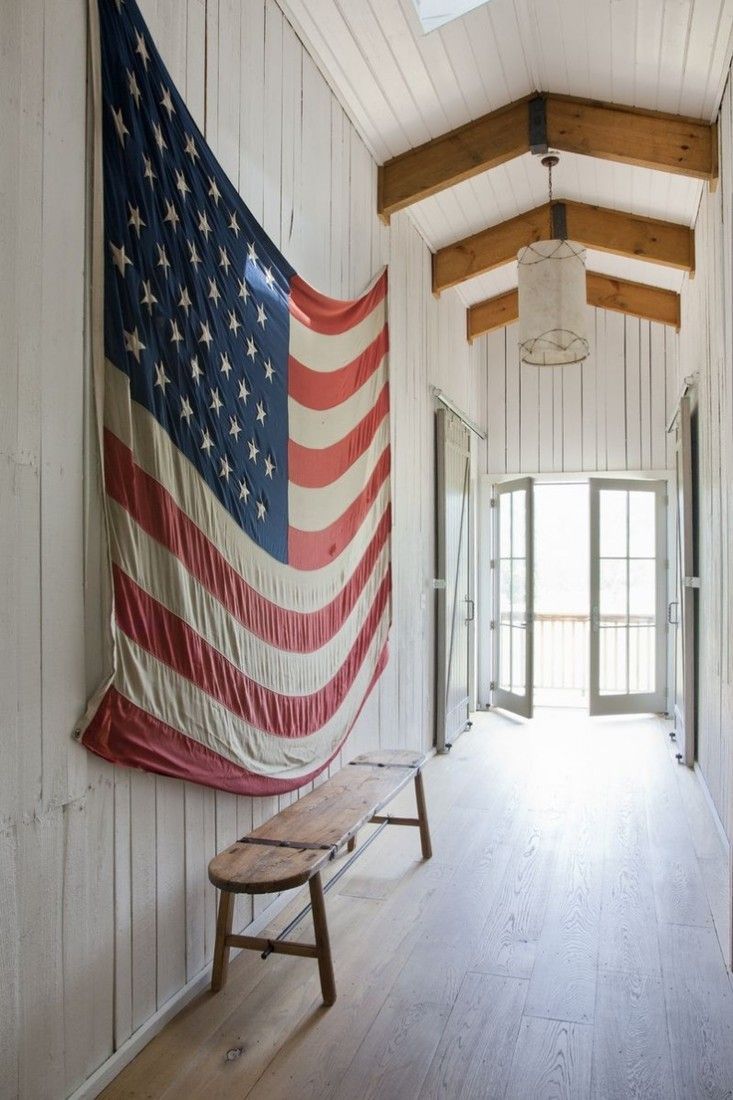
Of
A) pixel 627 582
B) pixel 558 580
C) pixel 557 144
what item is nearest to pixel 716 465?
pixel 557 144

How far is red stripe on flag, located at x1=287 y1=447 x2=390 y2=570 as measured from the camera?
3.45m

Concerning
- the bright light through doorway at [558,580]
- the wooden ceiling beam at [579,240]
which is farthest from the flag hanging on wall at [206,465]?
the bright light through doorway at [558,580]

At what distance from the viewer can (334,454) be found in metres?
3.91

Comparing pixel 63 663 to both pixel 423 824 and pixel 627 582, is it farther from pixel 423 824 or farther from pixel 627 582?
pixel 627 582

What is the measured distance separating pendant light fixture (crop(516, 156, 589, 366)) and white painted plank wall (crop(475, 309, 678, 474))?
3.11 meters

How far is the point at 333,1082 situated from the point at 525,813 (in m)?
2.64

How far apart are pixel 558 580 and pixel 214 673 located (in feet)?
29.9

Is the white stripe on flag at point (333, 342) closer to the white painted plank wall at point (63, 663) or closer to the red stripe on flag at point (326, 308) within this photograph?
the red stripe on flag at point (326, 308)

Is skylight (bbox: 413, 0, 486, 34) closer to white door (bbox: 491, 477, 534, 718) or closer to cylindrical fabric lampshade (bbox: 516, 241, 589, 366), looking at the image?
cylindrical fabric lampshade (bbox: 516, 241, 589, 366)

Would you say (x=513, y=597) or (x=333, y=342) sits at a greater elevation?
(x=333, y=342)

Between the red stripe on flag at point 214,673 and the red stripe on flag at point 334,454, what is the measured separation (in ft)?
2.94

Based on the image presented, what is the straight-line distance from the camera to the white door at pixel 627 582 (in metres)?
7.63

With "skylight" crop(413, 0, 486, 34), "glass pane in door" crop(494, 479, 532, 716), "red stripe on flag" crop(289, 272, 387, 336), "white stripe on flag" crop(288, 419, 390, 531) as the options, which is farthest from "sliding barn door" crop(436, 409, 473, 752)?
"skylight" crop(413, 0, 486, 34)

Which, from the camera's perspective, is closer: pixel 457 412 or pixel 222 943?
pixel 222 943
